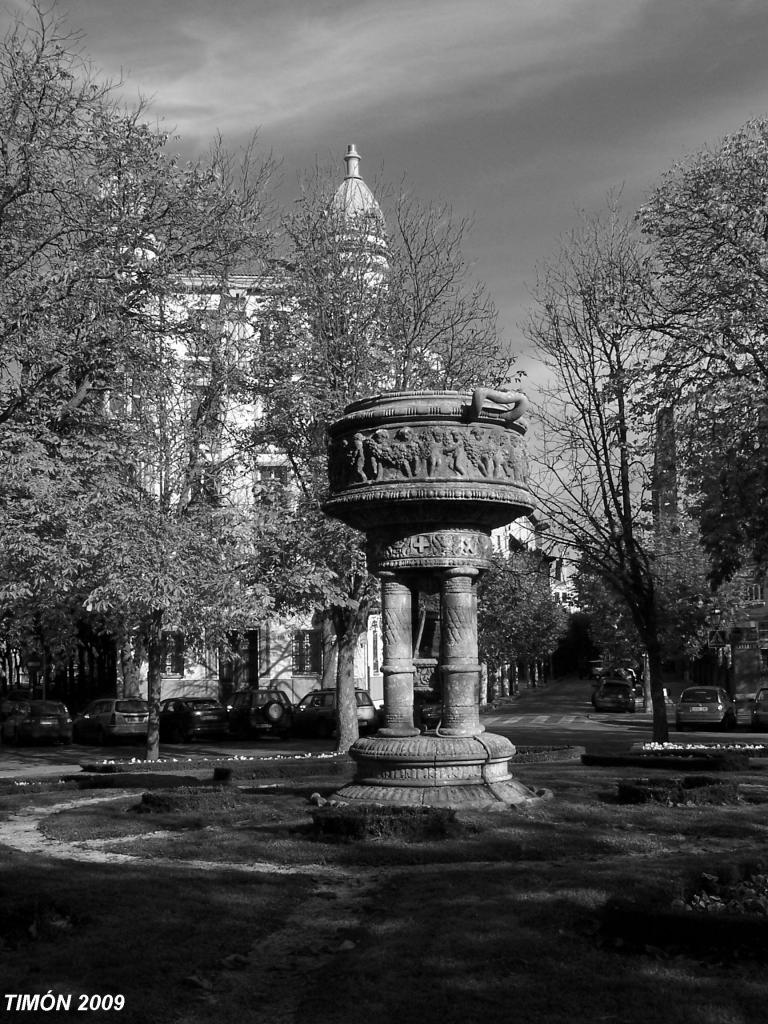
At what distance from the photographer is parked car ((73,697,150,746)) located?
34.4 meters

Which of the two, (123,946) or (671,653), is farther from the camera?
(671,653)

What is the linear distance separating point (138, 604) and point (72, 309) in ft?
17.9

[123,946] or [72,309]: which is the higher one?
[72,309]

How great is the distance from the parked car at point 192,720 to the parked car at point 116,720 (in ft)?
2.61

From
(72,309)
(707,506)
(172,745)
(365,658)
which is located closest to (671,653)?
(365,658)

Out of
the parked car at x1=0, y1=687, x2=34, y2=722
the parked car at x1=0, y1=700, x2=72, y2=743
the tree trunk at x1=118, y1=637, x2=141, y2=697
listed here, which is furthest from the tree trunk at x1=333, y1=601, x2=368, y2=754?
the parked car at x1=0, y1=687, x2=34, y2=722

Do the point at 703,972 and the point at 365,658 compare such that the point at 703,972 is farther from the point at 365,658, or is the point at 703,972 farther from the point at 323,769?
the point at 365,658

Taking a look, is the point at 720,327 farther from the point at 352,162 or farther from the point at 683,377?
the point at 352,162

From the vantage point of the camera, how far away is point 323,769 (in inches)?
678

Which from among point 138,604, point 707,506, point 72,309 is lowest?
point 138,604

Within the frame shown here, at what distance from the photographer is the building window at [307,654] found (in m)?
45.8

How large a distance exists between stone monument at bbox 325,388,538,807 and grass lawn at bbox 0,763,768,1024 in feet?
2.71

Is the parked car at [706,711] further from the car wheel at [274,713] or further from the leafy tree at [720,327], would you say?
the leafy tree at [720,327]

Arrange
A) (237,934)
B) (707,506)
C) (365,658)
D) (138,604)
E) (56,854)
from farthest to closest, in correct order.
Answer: (365,658)
(707,506)
(138,604)
(56,854)
(237,934)
